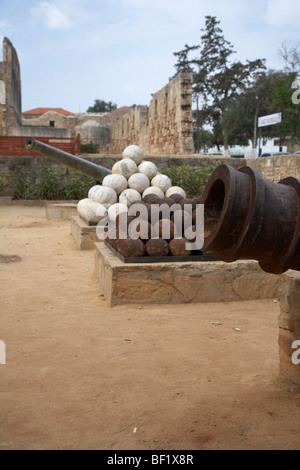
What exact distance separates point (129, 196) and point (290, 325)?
16.4 feet

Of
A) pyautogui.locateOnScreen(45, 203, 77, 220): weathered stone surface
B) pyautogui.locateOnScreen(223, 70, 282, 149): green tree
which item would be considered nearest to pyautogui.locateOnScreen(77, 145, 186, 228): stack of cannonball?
pyautogui.locateOnScreen(45, 203, 77, 220): weathered stone surface

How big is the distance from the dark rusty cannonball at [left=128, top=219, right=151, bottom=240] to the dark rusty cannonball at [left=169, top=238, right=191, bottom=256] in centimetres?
28

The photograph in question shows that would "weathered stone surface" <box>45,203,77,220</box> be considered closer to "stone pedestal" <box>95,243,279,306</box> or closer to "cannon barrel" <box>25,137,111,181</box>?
"cannon barrel" <box>25,137,111,181</box>

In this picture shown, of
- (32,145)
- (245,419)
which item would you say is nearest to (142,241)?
(245,419)

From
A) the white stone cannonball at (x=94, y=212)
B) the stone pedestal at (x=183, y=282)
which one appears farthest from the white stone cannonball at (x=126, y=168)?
the stone pedestal at (x=183, y=282)

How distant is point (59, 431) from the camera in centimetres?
209

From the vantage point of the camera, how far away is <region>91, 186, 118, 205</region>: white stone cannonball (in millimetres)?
7320

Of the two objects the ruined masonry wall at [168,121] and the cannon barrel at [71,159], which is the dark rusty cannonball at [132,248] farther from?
the ruined masonry wall at [168,121]

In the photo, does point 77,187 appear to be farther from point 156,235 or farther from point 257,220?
point 257,220

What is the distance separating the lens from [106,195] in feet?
24.0

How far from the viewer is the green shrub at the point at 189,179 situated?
12531 mm

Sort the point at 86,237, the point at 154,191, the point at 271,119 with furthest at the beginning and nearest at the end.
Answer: the point at 271,119 → the point at 154,191 → the point at 86,237

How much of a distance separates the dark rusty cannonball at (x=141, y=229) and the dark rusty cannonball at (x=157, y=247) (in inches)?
6.0

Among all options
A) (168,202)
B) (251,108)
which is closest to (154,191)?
(168,202)
